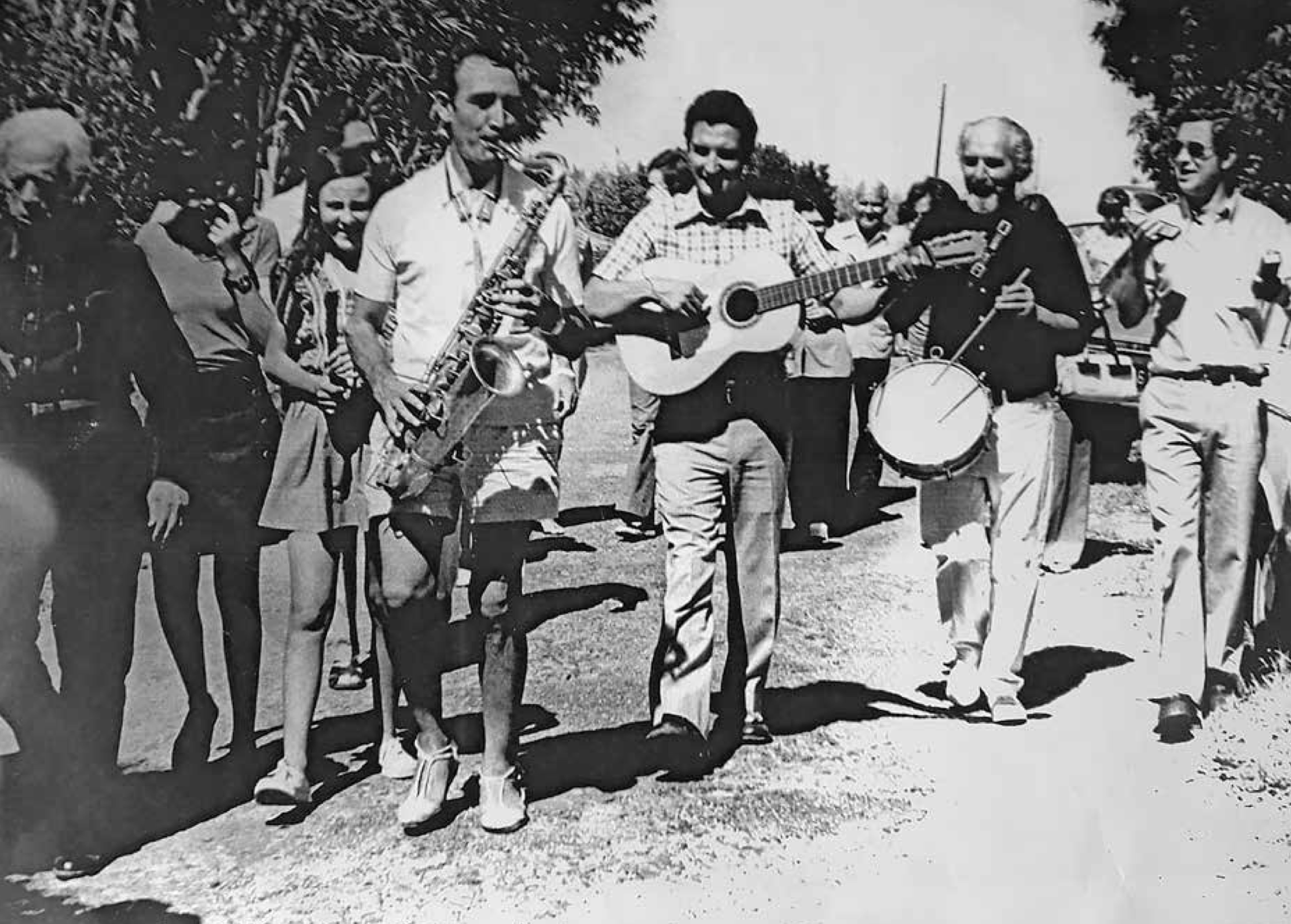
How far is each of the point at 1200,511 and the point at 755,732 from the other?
1713 millimetres

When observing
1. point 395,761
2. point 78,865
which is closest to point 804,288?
point 395,761

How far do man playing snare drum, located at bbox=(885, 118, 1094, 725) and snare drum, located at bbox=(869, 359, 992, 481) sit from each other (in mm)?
41

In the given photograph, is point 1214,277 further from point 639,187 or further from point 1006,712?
point 639,187

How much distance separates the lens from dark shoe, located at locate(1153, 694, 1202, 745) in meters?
4.34

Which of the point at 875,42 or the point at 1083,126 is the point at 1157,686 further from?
the point at 875,42

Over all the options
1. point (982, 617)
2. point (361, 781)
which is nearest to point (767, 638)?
point (982, 617)

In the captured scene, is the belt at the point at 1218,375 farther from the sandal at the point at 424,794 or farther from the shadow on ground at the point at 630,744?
the sandal at the point at 424,794

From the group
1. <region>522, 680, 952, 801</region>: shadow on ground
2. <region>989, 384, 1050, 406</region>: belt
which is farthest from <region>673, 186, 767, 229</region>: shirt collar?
<region>522, 680, 952, 801</region>: shadow on ground

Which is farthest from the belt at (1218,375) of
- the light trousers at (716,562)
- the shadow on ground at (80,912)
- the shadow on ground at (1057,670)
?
the shadow on ground at (80,912)

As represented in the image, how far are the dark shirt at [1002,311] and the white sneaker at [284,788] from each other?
229 centimetres

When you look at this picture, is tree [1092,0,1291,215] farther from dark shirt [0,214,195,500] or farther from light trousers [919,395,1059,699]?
dark shirt [0,214,195,500]

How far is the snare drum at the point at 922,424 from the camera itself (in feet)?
13.2

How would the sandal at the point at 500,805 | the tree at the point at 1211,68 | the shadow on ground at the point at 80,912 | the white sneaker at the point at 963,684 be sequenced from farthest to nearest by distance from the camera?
1. the tree at the point at 1211,68
2. the white sneaker at the point at 963,684
3. the sandal at the point at 500,805
4. the shadow on ground at the point at 80,912

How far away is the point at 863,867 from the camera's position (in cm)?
406
